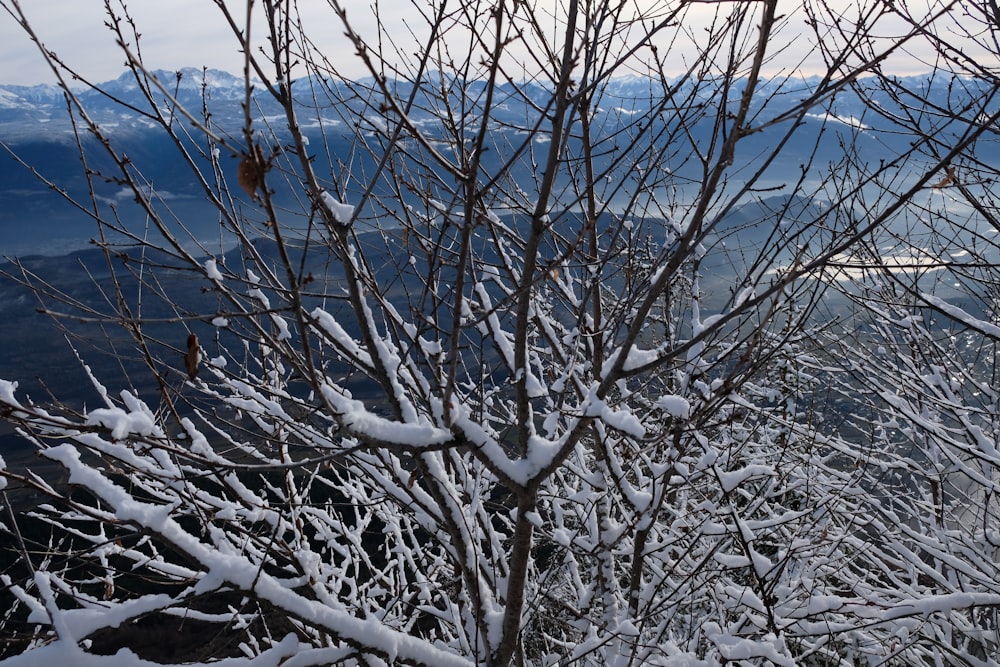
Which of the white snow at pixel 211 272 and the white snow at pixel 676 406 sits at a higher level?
the white snow at pixel 211 272

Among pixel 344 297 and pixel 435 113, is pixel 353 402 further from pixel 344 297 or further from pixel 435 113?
pixel 435 113

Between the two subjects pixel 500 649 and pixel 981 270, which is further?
pixel 981 270

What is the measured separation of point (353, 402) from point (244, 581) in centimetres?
63

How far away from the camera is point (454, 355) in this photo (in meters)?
1.94

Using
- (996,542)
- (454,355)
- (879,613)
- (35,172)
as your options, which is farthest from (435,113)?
(996,542)

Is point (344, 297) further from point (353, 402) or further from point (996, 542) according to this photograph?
point (996, 542)

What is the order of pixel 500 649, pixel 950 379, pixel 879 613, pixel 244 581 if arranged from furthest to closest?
pixel 950 379 → pixel 879 613 → pixel 500 649 → pixel 244 581

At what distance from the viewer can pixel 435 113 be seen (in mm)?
2848

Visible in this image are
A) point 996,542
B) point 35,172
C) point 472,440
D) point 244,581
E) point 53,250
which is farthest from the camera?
point 53,250

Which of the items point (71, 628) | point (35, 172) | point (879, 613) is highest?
point (35, 172)

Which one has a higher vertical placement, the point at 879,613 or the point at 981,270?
the point at 981,270

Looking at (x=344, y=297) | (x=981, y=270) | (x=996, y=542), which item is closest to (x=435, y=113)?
(x=344, y=297)

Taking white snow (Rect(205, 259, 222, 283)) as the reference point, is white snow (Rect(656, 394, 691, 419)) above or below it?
below

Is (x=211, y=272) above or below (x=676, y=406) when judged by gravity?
above
